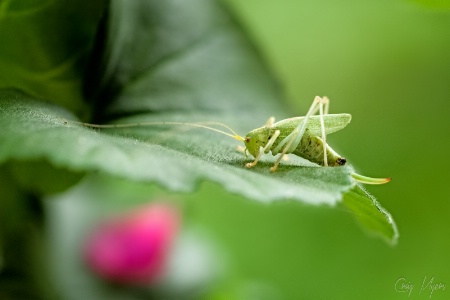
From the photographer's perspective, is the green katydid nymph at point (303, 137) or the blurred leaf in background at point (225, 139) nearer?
the blurred leaf in background at point (225, 139)

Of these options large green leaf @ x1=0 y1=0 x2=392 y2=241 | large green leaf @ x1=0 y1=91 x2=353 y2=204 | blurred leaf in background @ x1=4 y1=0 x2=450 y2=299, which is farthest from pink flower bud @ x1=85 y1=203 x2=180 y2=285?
large green leaf @ x1=0 y1=91 x2=353 y2=204

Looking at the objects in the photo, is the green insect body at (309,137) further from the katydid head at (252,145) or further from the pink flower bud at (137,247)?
the pink flower bud at (137,247)

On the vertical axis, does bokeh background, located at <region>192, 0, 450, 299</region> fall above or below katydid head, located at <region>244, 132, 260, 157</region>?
above

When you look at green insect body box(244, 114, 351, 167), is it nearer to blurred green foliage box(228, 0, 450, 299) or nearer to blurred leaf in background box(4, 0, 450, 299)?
blurred leaf in background box(4, 0, 450, 299)

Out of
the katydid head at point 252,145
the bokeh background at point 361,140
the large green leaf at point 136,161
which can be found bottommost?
the large green leaf at point 136,161

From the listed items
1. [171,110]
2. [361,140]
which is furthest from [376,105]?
[171,110]

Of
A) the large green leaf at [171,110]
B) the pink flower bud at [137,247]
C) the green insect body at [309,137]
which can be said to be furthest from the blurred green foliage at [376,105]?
the green insect body at [309,137]
